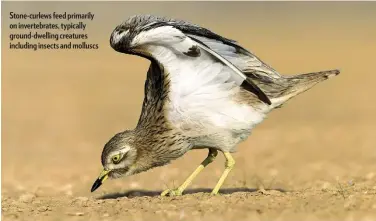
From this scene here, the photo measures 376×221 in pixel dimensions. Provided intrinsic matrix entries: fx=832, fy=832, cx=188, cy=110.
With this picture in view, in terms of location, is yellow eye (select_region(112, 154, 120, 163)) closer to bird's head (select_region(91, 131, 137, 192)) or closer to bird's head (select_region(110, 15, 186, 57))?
bird's head (select_region(91, 131, 137, 192))

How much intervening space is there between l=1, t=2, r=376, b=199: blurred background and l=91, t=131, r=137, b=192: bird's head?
191cm

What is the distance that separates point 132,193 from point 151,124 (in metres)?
1.79

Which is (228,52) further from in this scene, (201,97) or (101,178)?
(101,178)

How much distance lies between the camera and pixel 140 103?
22422mm

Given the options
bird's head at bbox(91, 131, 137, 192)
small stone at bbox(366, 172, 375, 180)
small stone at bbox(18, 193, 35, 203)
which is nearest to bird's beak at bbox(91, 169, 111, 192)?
bird's head at bbox(91, 131, 137, 192)

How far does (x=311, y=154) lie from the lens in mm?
14703

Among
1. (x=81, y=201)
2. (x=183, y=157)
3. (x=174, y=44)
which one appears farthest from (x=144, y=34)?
(x=183, y=157)

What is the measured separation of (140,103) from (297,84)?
12899 millimetres

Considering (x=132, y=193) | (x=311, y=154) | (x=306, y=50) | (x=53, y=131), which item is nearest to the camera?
(x=132, y=193)

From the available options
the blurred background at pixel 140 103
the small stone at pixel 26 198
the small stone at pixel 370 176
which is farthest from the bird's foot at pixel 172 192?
the small stone at pixel 370 176

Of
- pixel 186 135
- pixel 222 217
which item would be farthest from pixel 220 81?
pixel 222 217

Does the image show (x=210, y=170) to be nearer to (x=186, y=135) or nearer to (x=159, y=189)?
(x=159, y=189)

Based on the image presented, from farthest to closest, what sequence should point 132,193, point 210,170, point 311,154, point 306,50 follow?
point 306,50 → point 311,154 → point 210,170 → point 132,193

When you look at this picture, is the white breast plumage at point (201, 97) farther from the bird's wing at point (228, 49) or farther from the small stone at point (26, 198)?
the small stone at point (26, 198)
